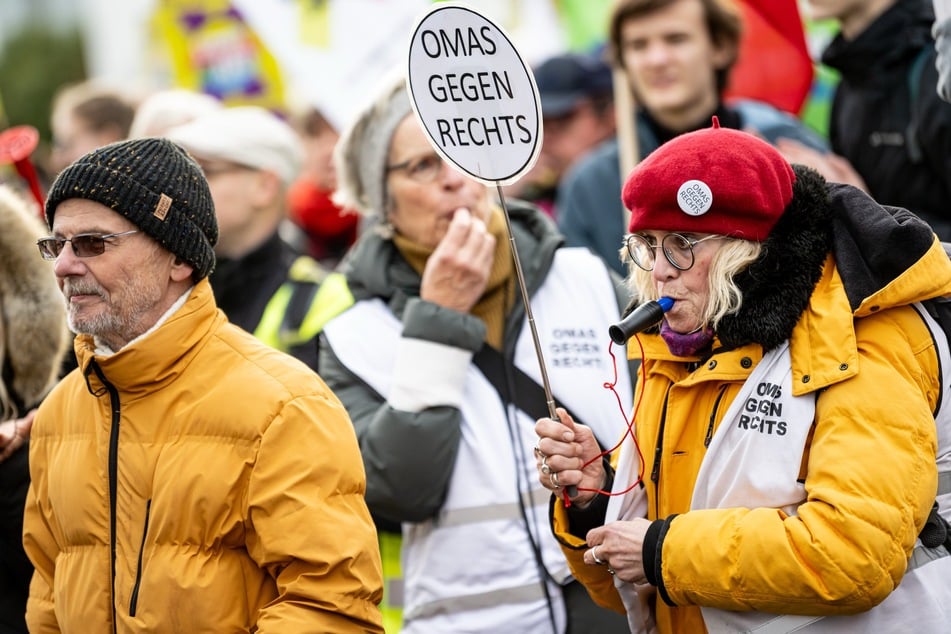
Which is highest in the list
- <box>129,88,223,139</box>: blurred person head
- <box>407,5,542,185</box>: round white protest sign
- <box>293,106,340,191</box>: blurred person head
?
<box>407,5,542,185</box>: round white protest sign

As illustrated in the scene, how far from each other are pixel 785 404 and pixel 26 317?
7.83ft

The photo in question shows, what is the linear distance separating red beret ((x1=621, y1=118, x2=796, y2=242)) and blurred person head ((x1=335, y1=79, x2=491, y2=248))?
1.36 metres

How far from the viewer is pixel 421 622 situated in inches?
147

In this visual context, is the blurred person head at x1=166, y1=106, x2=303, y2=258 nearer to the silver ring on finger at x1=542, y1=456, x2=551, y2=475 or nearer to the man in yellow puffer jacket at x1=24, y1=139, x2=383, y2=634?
the man in yellow puffer jacket at x1=24, y1=139, x2=383, y2=634

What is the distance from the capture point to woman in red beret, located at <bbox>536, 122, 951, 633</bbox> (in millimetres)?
2586

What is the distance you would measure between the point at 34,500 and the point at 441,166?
1.63 meters

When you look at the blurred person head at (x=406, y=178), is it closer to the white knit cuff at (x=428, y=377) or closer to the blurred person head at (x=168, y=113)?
the white knit cuff at (x=428, y=377)

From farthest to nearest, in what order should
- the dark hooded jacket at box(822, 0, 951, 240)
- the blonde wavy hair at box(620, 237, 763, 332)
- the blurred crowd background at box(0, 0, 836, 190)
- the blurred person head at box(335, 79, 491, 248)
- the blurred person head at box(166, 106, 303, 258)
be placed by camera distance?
the blurred crowd background at box(0, 0, 836, 190) → the blurred person head at box(166, 106, 303, 258) → the dark hooded jacket at box(822, 0, 951, 240) → the blurred person head at box(335, 79, 491, 248) → the blonde wavy hair at box(620, 237, 763, 332)

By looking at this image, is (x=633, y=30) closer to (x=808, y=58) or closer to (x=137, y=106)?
(x=808, y=58)

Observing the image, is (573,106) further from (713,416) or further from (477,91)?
(713,416)

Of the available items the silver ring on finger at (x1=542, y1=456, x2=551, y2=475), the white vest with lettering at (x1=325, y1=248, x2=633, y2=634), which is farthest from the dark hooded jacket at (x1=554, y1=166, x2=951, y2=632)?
the white vest with lettering at (x1=325, y1=248, x2=633, y2=634)

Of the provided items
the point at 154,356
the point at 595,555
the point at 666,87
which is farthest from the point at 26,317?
the point at 666,87

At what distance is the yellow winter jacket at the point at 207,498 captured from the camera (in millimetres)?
2822

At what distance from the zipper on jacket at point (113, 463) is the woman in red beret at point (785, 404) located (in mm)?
1054
